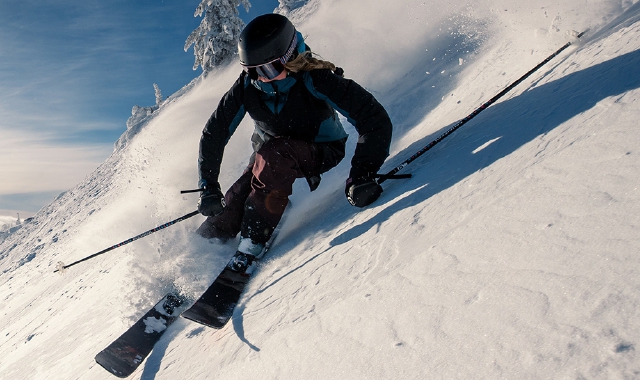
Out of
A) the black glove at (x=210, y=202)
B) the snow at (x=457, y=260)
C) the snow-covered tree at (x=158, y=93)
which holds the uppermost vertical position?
the snow-covered tree at (x=158, y=93)

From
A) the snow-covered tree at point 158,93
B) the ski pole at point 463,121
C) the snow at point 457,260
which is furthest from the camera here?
the snow-covered tree at point 158,93

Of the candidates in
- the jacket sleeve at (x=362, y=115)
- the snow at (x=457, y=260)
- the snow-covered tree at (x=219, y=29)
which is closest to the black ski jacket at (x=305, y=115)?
the jacket sleeve at (x=362, y=115)

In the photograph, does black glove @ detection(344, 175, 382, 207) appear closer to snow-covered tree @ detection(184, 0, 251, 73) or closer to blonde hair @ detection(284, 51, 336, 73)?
blonde hair @ detection(284, 51, 336, 73)

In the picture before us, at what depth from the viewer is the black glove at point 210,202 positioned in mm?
3256

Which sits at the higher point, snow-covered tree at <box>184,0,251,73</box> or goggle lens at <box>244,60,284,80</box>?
snow-covered tree at <box>184,0,251,73</box>

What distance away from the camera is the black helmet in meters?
2.84

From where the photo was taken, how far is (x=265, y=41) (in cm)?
284

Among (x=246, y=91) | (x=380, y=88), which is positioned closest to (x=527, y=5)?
(x=380, y=88)

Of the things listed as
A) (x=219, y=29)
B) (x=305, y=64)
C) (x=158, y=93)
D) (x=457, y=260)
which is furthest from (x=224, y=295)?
(x=158, y=93)

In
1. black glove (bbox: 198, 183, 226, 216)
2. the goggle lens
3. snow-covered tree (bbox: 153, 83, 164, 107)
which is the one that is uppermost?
snow-covered tree (bbox: 153, 83, 164, 107)

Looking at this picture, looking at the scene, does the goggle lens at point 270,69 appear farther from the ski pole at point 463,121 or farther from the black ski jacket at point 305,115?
the ski pole at point 463,121

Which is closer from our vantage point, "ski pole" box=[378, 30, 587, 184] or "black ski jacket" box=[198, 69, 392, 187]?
"black ski jacket" box=[198, 69, 392, 187]

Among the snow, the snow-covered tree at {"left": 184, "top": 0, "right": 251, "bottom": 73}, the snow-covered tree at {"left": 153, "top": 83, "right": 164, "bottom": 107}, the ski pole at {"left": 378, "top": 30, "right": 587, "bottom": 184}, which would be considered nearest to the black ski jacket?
the ski pole at {"left": 378, "top": 30, "right": 587, "bottom": 184}

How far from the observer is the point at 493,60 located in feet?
15.9
